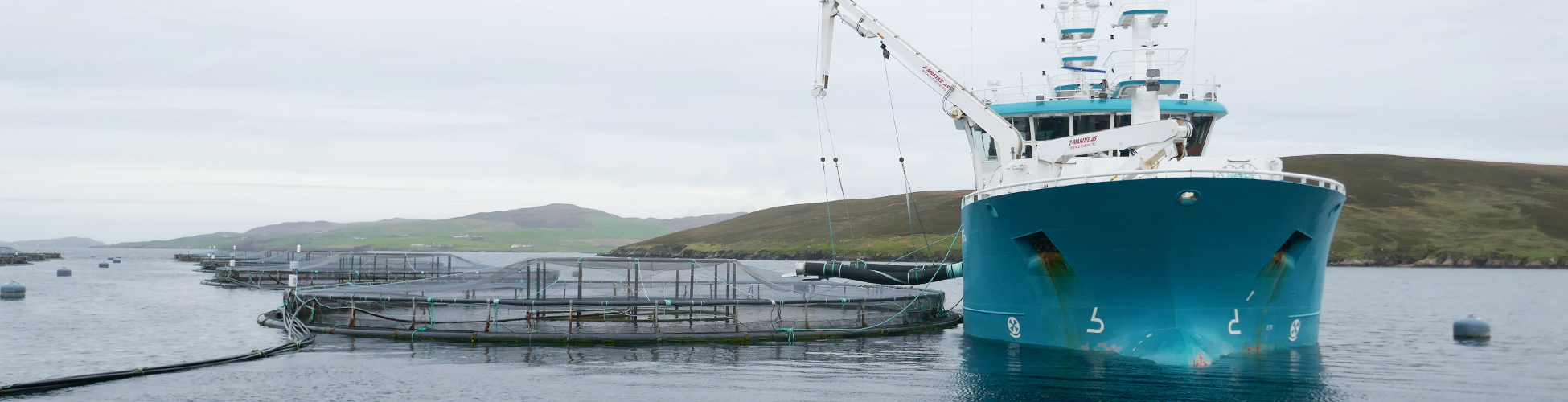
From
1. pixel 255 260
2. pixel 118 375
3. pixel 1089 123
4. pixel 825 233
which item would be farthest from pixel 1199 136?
pixel 825 233

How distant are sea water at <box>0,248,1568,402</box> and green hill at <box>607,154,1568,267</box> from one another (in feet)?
174

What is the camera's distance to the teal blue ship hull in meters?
19.7

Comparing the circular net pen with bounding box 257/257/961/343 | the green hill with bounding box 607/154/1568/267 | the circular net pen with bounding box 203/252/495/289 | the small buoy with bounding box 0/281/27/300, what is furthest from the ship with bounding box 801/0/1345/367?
the green hill with bounding box 607/154/1568/267

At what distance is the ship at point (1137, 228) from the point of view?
19.9 meters

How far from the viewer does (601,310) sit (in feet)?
103

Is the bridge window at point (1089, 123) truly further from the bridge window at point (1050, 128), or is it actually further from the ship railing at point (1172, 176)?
the ship railing at point (1172, 176)

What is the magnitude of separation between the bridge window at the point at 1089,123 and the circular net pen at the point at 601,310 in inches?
305

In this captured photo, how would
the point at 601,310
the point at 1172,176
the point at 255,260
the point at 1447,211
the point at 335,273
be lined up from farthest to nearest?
the point at 1447,211
the point at 255,260
the point at 335,273
the point at 601,310
the point at 1172,176

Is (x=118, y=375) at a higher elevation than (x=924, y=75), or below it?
below

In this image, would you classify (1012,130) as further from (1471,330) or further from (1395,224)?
(1395,224)

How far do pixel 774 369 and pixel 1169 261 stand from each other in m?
8.44

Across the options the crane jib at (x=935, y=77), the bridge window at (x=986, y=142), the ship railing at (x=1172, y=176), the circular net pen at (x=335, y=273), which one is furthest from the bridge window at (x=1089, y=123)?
the circular net pen at (x=335, y=273)

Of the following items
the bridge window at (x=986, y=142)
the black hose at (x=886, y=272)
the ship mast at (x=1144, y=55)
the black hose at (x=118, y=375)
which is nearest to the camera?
the black hose at (x=118, y=375)

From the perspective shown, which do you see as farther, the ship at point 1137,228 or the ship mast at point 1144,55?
the ship mast at point 1144,55
